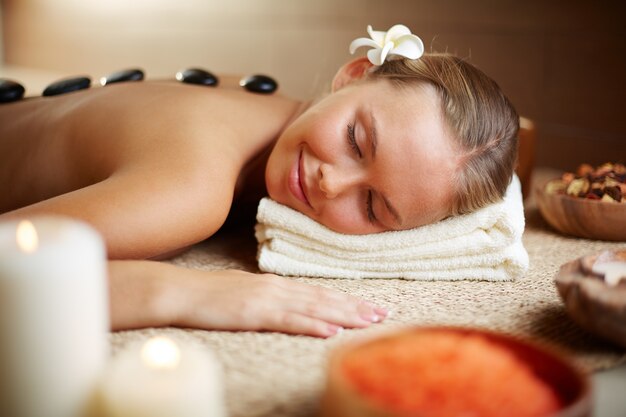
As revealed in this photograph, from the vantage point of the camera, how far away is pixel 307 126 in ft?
4.05

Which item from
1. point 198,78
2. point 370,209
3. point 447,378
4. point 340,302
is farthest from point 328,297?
point 198,78

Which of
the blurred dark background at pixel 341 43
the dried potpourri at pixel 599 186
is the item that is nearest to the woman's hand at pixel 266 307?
the dried potpourri at pixel 599 186

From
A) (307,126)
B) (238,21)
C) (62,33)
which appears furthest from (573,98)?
(62,33)

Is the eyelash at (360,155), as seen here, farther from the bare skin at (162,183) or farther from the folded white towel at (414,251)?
the bare skin at (162,183)

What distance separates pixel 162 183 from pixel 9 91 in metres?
0.74

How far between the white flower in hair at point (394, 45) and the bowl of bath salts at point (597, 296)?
55 centimetres

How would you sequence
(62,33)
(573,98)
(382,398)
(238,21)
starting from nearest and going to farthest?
1. (382,398)
2. (573,98)
3. (238,21)
4. (62,33)

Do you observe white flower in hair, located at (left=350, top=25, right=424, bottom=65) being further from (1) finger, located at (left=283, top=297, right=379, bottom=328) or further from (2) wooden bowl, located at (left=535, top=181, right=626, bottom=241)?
(1) finger, located at (left=283, top=297, right=379, bottom=328)

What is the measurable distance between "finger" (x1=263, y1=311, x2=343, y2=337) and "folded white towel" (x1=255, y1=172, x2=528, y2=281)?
0.90 feet

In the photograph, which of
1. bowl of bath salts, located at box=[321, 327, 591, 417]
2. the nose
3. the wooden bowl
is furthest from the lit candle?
the wooden bowl

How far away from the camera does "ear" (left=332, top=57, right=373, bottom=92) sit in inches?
55.0

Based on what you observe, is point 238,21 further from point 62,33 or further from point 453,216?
point 453,216

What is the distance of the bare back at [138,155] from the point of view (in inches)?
41.5

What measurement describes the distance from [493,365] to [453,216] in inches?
24.4
